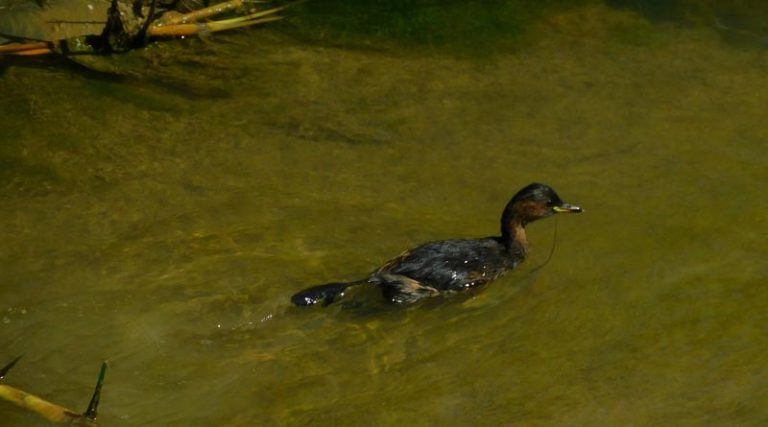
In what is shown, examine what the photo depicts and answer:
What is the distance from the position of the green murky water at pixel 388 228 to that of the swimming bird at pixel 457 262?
129mm

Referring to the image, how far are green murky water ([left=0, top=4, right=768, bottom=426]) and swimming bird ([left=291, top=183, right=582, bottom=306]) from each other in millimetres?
129

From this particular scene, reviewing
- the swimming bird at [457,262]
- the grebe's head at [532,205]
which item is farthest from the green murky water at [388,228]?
the grebe's head at [532,205]

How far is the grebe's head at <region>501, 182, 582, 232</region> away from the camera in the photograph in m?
8.09

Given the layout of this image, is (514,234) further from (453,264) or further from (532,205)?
(453,264)

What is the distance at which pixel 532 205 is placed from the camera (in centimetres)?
810

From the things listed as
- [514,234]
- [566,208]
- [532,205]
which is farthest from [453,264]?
[566,208]

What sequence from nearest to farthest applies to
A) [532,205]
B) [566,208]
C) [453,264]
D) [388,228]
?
1. [453,264]
2. [532,205]
3. [566,208]
4. [388,228]

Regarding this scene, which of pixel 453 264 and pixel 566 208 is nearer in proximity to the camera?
pixel 453 264

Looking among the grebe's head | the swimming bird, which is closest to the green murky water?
the swimming bird

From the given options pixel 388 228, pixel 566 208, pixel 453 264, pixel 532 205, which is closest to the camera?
pixel 453 264

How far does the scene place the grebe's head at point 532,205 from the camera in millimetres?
8094

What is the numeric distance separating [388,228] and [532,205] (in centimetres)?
95

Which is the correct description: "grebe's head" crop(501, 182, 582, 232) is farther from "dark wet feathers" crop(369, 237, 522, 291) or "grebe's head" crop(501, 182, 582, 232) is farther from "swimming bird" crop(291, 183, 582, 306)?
"dark wet feathers" crop(369, 237, 522, 291)

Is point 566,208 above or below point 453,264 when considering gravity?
above
